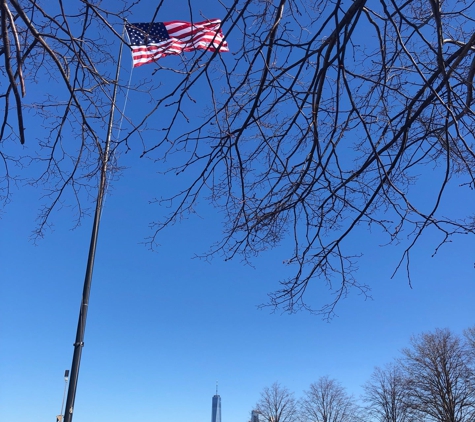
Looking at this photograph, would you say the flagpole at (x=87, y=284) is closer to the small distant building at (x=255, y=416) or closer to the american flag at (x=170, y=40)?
the american flag at (x=170, y=40)

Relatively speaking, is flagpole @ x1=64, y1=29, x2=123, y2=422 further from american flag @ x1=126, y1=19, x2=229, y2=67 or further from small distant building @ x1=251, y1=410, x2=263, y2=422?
small distant building @ x1=251, y1=410, x2=263, y2=422

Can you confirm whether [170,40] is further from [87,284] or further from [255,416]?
[255,416]

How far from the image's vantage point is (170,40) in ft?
16.1

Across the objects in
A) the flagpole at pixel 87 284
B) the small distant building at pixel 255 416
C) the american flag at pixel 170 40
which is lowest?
the flagpole at pixel 87 284

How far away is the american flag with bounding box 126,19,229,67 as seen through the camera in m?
3.43

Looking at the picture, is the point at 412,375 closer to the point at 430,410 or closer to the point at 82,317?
the point at 430,410

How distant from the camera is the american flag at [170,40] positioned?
3434 millimetres

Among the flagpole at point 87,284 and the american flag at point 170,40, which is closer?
the american flag at point 170,40

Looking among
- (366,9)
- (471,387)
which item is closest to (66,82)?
(366,9)

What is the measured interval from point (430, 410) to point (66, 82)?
30.0 m

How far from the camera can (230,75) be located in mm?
3539

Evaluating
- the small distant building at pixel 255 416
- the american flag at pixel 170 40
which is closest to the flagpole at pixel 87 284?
the american flag at pixel 170 40

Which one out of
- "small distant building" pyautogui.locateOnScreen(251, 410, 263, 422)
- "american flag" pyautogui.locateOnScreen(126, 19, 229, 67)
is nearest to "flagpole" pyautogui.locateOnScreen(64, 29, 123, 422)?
"american flag" pyautogui.locateOnScreen(126, 19, 229, 67)

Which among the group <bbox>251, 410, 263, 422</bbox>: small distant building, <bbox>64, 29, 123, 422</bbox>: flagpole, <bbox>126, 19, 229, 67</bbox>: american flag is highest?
<bbox>251, 410, 263, 422</bbox>: small distant building
